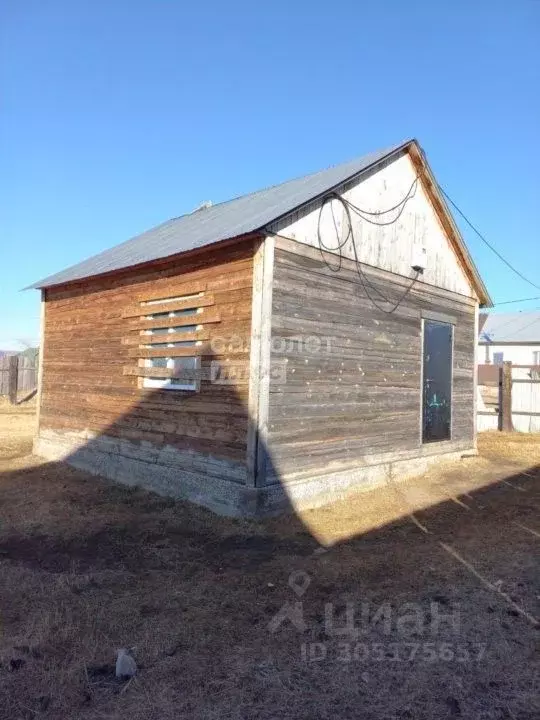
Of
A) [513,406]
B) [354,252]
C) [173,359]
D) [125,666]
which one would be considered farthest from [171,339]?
[513,406]

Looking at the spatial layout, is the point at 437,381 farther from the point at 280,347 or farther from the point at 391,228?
the point at 280,347

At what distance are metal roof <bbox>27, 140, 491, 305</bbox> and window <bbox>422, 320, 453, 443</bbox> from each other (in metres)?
1.76

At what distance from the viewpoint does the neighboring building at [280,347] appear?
774cm

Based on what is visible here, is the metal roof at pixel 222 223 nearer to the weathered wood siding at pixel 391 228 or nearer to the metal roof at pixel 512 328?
the weathered wood siding at pixel 391 228

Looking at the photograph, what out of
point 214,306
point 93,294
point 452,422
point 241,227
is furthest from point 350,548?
point 93,294

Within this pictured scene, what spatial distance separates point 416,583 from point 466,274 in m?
8.18

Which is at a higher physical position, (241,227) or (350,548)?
(241,227)

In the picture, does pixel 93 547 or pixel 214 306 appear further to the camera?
pixel 214 306

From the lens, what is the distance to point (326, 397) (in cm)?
855

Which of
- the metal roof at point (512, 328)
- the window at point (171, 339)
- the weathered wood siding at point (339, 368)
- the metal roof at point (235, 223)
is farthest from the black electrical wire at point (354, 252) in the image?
the metal roof at point (512, 328)

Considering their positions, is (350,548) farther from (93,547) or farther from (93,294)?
(93,294)

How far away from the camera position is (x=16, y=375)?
24703 mm

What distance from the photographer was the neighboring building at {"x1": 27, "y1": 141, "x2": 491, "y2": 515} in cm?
774

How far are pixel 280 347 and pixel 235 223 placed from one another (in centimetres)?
221
